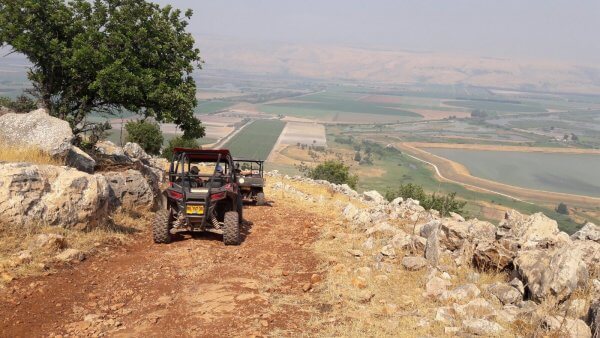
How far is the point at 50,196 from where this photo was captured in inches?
401

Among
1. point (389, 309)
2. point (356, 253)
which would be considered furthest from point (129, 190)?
point (389, 309)

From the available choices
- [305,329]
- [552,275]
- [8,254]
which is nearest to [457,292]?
[552,275]

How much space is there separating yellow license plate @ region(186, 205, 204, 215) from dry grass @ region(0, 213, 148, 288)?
1831mm

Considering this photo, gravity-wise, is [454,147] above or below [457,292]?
below

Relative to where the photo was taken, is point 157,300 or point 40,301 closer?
point 40,301

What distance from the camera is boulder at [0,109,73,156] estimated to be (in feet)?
40.9

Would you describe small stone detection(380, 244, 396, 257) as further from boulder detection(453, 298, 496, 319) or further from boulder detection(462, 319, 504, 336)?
boulder detection(462, 319, 504, 336)

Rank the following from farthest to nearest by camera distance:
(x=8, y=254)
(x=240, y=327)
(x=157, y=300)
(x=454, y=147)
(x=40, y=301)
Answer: (x=454, y=147) → (x=8, y=254) → (x=157, y=300) → (x=40, y=301) → (x=240, y=327)

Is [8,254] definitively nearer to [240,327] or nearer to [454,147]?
[240,327]

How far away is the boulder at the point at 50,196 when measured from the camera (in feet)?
31.4

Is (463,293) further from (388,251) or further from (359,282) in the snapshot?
(388,251)

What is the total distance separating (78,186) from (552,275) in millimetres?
9936

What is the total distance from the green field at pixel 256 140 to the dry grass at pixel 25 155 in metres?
72.9

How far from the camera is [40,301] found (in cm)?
744
